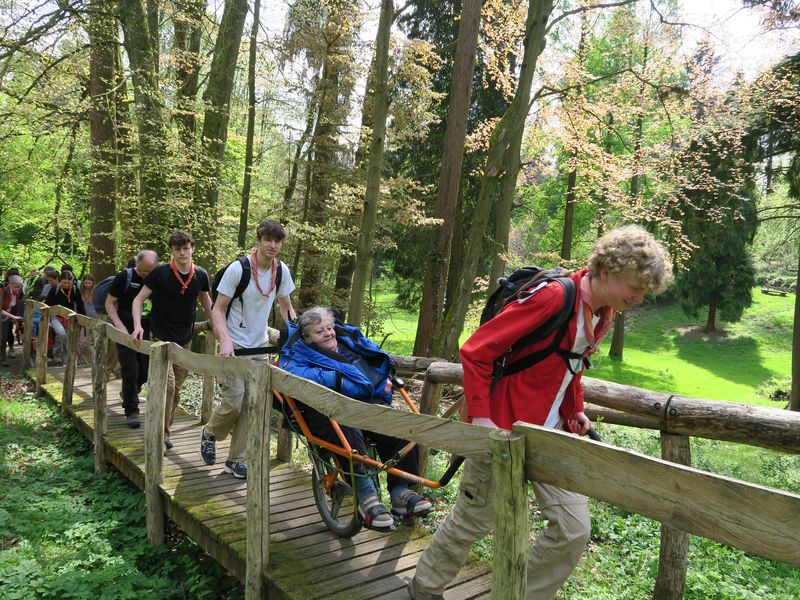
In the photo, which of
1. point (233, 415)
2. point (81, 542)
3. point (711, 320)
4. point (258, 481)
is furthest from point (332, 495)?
point (711, 320)

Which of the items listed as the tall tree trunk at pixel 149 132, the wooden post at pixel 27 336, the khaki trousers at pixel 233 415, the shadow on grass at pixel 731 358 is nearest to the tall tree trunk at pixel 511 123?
the khaki trousers at pixel 233 415

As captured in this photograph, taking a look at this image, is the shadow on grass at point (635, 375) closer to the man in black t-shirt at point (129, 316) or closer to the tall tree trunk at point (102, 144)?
the tall tree trunk at point (102, 144)

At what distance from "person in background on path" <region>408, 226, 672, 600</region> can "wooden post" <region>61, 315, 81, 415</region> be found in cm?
705

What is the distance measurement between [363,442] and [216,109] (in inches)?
384

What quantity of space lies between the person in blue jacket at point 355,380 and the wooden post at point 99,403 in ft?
10.5

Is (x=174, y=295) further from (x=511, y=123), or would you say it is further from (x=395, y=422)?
(x=511, y=123)

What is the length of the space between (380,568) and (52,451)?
547 centimetres

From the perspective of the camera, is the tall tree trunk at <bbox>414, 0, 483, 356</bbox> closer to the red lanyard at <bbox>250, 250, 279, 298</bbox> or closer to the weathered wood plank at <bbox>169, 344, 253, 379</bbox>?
the red lanyard at <bbox>250, 250, 279, 298</bbox>

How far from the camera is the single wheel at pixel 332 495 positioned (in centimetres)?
367

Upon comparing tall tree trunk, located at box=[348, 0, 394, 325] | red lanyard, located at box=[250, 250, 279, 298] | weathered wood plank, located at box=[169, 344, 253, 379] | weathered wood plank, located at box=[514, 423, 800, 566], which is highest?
tall tree trunk, located at box=[348, 0, 394, 325]

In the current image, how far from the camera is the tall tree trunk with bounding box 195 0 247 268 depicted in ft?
38.1

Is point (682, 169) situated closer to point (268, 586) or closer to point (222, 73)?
point (222, 73)

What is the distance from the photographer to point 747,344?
101ft

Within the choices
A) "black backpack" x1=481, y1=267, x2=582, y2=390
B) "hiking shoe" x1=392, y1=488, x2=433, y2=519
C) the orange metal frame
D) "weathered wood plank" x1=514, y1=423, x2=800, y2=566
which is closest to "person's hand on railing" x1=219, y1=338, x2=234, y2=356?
the orange metal frame
